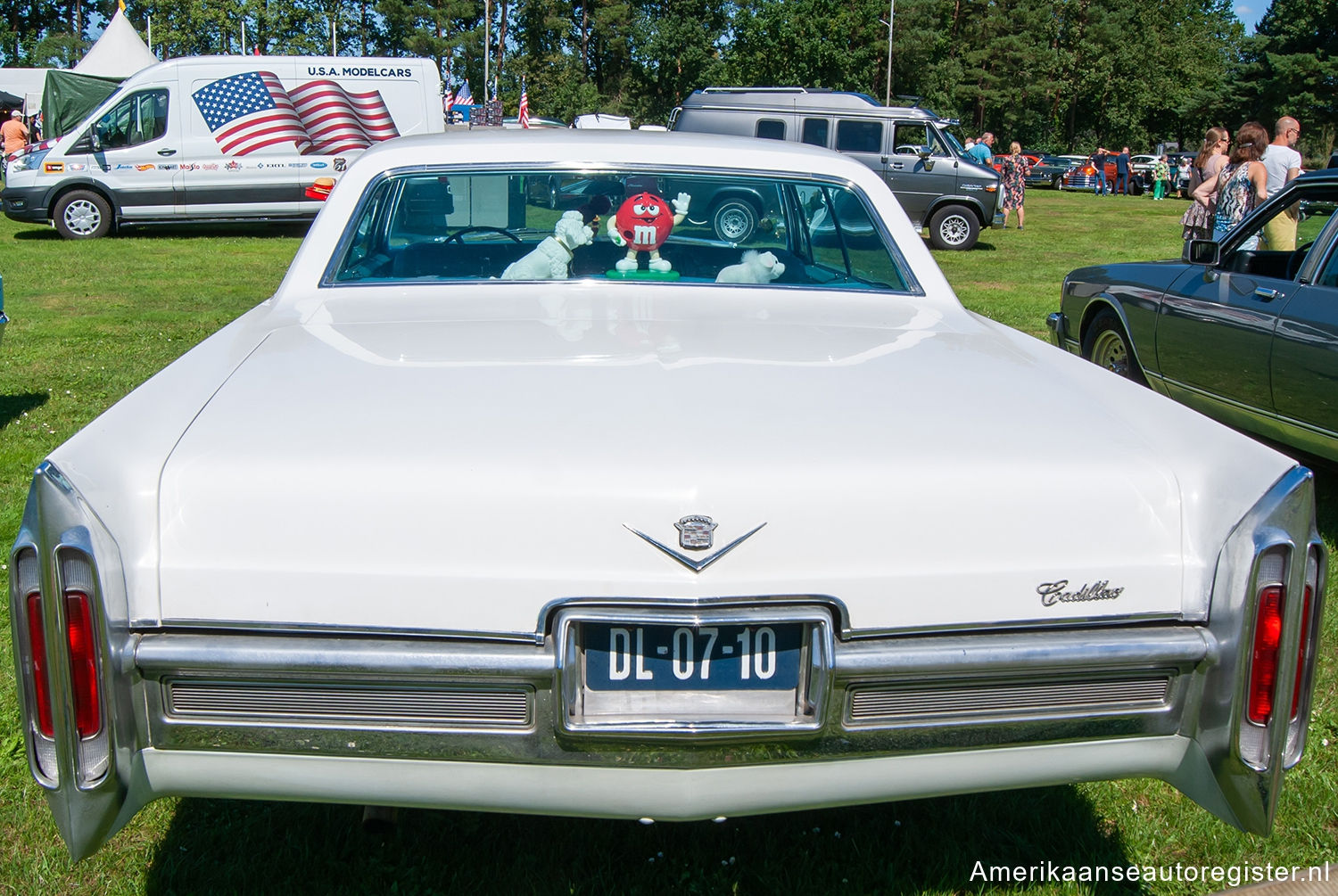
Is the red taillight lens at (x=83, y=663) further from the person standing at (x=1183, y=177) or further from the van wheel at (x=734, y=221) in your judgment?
the person standing at (x=1183, y=177)

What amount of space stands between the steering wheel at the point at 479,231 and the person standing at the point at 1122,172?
35082 mm

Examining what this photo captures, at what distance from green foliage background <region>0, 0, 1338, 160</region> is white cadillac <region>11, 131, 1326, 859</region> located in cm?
5954

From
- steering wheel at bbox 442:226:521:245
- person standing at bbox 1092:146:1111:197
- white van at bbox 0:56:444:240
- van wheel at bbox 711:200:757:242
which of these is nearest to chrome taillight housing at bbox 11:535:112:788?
steering wheel at bbox 442:226:521:245

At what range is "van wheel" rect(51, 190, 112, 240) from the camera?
1572 centimetres

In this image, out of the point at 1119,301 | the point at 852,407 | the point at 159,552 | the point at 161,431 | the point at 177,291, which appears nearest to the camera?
the point at 159,552

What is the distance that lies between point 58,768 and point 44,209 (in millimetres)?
16074

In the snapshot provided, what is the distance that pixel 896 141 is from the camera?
55.7ft

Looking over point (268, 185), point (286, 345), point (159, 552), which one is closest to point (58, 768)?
point (159, 552)

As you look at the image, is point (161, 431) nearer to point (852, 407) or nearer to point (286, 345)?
point (286, 345)

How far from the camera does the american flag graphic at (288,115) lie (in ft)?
52.5

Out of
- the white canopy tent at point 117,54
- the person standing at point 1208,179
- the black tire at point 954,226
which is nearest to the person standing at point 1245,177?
the person standing at point 1208,179

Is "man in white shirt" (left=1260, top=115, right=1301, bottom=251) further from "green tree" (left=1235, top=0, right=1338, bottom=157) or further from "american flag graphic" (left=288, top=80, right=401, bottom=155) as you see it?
"green tree" (left=1235, top=0, right=1338, bottom=157)

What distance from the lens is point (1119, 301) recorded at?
20.6ft

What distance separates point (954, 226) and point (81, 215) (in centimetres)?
1182
